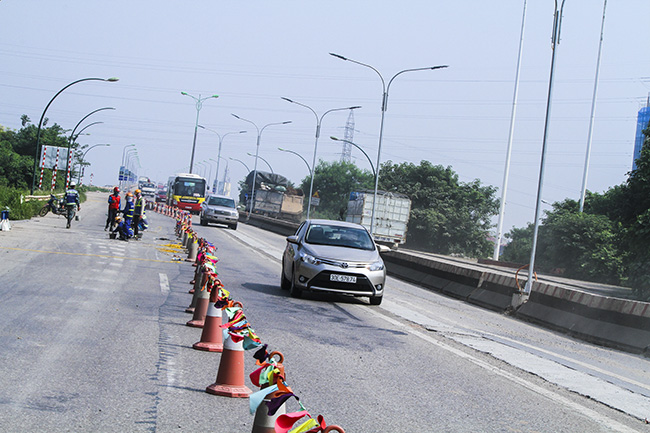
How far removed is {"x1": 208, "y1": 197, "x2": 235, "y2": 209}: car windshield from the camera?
145ft

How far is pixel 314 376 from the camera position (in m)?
7.15

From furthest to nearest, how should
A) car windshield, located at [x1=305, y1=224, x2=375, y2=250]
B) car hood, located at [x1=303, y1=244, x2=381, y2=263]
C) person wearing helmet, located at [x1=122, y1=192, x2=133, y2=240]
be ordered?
person wearing helmet, located at [x1=122, y1=192, x2=133, y2=240] → car windshield, located at [x1=305, y1=224, x2=375, y2=250] → car hood, located at [x1=303, y1=244, x2=381, y2=263]

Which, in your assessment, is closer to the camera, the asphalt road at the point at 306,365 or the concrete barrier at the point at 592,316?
the asphalt road at the point at 306,365

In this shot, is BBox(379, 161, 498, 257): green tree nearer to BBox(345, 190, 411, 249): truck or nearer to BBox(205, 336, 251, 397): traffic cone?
BBox(345, 190, 411, 249): truck

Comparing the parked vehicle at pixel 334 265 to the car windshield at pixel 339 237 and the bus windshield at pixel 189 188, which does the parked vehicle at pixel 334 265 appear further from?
the bus windshield at pixel 189 188

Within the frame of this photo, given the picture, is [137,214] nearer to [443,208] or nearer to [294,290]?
[294,290]

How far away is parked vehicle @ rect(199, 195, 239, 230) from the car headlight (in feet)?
97.3

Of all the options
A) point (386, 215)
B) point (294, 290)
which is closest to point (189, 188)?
point (386, 215)

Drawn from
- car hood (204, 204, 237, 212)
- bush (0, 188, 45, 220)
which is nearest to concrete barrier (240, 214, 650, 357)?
bush (0, 188, 45, 220)

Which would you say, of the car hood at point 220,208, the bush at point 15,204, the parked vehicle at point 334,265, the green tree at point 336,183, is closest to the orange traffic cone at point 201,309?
the parked vehicle at point 334,265

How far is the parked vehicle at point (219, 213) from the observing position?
43.1 metres

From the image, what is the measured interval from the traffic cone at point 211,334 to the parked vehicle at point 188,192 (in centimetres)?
5303

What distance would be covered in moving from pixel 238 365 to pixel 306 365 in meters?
1.73

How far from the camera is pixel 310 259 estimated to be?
1380 cm
